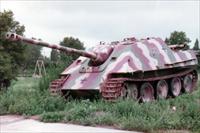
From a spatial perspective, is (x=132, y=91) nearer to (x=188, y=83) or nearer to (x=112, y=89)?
(x=112, y=89)

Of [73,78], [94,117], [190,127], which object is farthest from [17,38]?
[190,127]

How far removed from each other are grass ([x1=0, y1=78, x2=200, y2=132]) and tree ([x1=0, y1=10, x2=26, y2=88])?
321 cm

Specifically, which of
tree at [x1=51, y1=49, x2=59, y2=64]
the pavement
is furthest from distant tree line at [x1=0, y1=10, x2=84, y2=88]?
the pavement

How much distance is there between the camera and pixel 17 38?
17.0m

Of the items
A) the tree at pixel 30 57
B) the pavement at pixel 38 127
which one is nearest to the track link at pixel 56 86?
the pavement at pixel 38 127

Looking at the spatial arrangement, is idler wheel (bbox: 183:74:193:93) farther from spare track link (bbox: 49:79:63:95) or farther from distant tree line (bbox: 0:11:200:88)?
spare track link (bbox: 49:79:63:95)

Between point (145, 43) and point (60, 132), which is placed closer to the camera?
point (60, 132)

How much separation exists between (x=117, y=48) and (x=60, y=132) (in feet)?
24.7

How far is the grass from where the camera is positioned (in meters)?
12.6

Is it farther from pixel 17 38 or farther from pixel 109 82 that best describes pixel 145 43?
pixel 17 38

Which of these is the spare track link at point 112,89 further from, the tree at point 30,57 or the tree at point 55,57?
the tree at point 30,57

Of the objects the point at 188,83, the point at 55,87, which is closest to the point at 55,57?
the point at 188,83

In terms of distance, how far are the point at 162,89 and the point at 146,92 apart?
1172 millimetres

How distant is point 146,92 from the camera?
19.1 m
